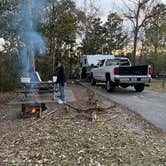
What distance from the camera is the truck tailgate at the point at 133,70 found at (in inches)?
654

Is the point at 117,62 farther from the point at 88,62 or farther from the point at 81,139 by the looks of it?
the point at 81,139

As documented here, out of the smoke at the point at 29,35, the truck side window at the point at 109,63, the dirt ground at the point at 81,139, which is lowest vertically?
the dirt ground at the point at 81,139

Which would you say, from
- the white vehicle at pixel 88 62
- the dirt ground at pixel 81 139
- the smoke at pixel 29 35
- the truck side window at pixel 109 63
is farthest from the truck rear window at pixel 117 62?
the dirt ground at pixel 81 139

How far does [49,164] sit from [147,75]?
39.2ft

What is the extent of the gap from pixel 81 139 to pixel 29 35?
11908mm

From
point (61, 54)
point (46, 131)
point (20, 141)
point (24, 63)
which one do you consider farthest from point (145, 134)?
point (61, 54)

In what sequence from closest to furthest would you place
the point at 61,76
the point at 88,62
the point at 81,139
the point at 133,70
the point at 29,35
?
the point at 81,139 → the point at 61,76 → the point at 133,70 → the point at 29,35 → the point at 88,62

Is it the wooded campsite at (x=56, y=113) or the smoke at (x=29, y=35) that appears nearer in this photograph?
the wooded campsite at (x=56, y=113)

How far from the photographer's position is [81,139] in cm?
702

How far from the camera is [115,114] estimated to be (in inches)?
403

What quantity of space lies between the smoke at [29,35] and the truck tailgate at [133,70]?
4.22m

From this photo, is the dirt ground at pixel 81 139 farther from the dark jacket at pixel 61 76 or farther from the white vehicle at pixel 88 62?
the white vehicle at pixel 88 62

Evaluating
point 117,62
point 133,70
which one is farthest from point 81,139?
point 117,62

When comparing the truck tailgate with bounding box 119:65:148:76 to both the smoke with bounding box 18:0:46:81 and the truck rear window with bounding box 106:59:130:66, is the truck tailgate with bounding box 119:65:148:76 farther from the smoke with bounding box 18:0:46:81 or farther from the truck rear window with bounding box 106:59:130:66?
the smoke with bounding box 18:0:46:81
